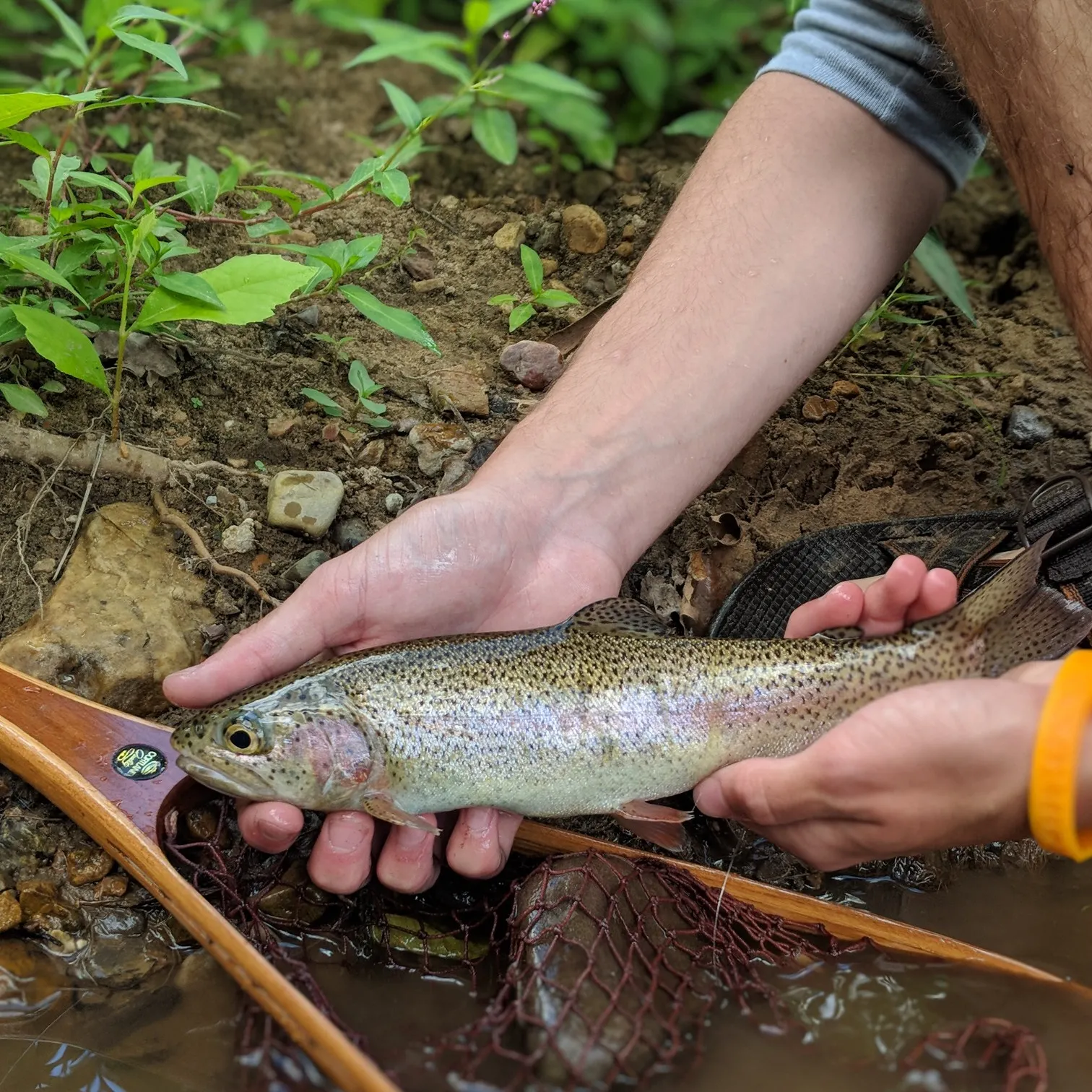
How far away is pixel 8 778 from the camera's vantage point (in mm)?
3295

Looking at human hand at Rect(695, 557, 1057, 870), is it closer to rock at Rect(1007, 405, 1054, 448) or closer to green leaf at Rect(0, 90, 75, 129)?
rock at Rect(1007, 405, 1054, 448)

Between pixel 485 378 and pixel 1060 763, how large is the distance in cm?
298

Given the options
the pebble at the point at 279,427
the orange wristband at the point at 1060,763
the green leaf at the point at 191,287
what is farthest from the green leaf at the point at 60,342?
the orange wristband at the point at 1060,763

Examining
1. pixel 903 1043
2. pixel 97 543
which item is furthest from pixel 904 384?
pixel 97 543

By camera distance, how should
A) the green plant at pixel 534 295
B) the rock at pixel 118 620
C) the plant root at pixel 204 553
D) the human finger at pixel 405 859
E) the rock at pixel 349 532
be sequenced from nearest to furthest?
the human finger at pixel 405 859 → the rock at pixel 118 620 → the plant root at pixel 204 553 → the rock at pixel 349 532 → the green plant at pixel 534 295

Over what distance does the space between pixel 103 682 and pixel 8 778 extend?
Answer: 397mm

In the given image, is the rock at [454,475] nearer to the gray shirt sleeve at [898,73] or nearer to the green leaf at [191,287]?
the green leaf at [191,287]

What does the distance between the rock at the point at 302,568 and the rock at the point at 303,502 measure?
0.10 meters

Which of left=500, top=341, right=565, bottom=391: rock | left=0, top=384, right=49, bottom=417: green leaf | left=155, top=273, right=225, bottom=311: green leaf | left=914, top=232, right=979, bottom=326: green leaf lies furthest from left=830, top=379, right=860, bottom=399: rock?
left=0, top=384, right=49, bottom=417: green leaf

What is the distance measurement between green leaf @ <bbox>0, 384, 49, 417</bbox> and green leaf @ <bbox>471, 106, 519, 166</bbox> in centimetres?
240

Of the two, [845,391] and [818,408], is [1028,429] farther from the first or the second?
[818,408]

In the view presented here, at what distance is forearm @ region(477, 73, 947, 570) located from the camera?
382 centimetres

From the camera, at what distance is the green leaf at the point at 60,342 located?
10.9 feet

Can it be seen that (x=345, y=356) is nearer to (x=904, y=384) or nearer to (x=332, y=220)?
(x=332, y=220)
